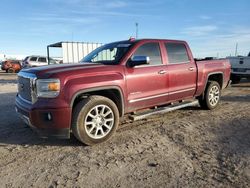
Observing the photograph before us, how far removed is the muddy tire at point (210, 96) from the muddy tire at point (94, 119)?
3188 mm

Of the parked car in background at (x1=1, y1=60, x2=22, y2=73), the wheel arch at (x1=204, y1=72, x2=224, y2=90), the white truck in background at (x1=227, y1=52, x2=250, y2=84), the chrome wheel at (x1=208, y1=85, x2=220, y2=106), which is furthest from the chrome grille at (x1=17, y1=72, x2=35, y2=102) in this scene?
the parked car in background at (x1=1, y1=60, x2=22, y2=73)

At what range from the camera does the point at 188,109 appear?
7410 mm

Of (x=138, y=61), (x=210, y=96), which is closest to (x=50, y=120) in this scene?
(x=138, y=61)

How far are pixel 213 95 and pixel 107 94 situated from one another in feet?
11.8

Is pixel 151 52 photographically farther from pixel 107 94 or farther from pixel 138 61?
pixel 107 94

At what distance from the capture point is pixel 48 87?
427 cm

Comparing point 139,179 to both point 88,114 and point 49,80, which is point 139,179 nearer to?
point 88,114

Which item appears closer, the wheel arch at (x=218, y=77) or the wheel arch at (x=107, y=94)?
the wheel arch at (x=107, y=94)

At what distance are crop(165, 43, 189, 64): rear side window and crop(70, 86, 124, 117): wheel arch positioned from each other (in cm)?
168

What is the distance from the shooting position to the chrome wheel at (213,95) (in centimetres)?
730

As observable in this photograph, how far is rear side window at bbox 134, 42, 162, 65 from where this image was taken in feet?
18.3

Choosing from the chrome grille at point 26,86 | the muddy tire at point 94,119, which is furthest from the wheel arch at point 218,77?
the chrome grille at point 26,86

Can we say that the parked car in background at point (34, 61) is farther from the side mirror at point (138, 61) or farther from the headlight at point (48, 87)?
the headlight at point (48, 87)

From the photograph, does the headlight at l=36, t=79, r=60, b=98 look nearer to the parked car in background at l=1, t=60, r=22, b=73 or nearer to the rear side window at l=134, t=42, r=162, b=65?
the rear side window at l=134, t=42, r=162, b=65
